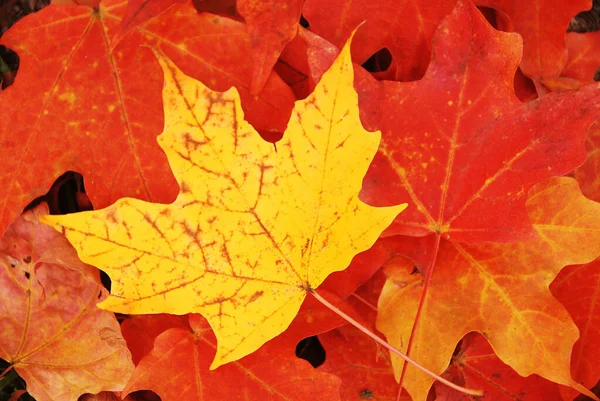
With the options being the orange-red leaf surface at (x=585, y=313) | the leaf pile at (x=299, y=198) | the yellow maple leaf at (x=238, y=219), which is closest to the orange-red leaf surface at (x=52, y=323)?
the leaf pile at (x=299, y=198)

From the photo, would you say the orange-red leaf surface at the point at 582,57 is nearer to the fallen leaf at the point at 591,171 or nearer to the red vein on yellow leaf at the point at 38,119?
the fallen leaf at the point at 591,171

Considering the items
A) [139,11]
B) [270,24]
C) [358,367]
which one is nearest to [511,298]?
[358,367]

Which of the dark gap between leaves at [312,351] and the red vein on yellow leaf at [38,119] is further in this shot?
the dark gap between leaves at [312,351]

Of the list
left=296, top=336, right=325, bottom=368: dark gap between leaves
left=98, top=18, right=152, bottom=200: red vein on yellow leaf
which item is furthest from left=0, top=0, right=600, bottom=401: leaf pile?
left=296, top=336, right=325, bottom=368: dark gap between leaves

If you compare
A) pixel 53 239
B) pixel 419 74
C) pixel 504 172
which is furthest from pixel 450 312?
pixel 53 239

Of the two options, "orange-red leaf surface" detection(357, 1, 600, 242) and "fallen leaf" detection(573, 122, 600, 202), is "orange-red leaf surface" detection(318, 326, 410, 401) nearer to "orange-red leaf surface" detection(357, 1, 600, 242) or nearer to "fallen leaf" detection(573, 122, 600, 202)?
"orange-red leaf surface" detection(357, 1, 600, 242)

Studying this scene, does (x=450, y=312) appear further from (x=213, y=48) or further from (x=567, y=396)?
(x=213, y=48)
